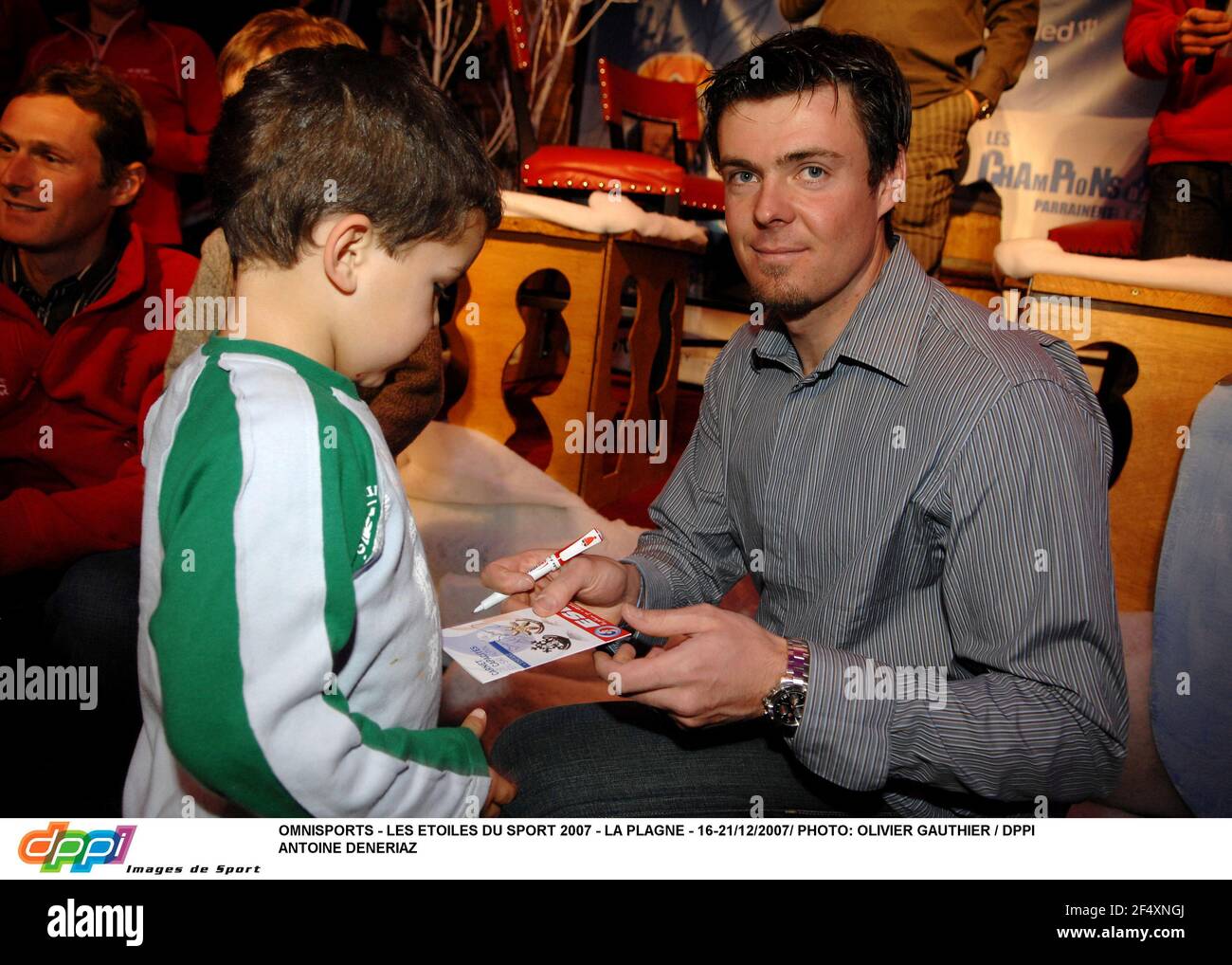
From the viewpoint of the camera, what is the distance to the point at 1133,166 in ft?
11.9

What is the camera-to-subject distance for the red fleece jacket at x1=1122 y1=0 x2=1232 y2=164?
1.97m

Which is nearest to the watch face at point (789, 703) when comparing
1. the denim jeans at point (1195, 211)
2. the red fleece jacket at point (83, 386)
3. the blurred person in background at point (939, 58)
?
the red fleece jacket at point (83, 386)

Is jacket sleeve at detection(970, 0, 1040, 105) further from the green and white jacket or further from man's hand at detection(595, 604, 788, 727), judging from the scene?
the green and white jacket

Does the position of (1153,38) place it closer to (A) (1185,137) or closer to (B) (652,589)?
(A) (1185,137)

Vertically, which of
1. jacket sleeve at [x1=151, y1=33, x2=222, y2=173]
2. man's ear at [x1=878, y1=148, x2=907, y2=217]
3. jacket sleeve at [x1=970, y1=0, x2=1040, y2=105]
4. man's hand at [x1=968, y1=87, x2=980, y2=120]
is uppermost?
jacket sleeve at [x1=970, y1=0, x2=1040, y2=105]

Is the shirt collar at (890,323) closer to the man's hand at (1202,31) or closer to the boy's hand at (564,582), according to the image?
the boy's hand at (564,582)

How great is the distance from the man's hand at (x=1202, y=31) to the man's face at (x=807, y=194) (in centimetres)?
121

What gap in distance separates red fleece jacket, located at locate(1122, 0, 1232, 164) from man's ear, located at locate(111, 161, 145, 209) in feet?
7.14

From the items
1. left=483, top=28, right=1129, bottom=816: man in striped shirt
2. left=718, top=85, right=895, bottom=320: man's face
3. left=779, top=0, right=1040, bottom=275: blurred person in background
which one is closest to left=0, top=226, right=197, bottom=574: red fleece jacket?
left=483, top=28, right=1129, bottom=816: man in striped shirt

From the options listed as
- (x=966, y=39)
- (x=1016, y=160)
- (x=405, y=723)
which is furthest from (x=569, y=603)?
(x=1016, y=160)

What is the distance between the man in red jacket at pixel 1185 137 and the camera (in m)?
1.97

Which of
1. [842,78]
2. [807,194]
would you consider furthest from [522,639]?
[842,78]

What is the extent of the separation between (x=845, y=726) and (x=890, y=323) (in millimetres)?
489
